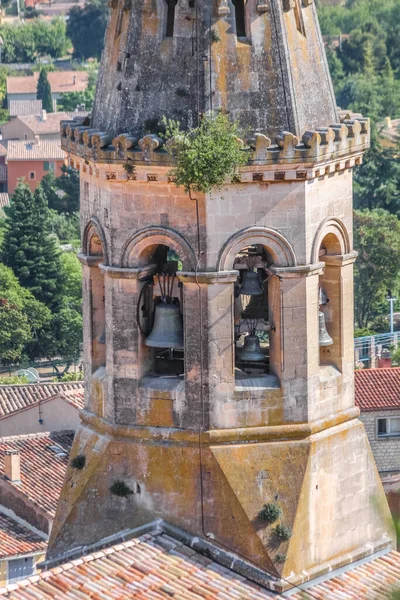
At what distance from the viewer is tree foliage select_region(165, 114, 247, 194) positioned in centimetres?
2773

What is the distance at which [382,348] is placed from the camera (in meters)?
82.9

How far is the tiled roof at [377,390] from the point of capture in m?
62.2

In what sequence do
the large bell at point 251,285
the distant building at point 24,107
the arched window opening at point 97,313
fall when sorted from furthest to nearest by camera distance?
the distant building at point 24,107 → the arched window opening at point 97,313 → the large bell at point 251,285

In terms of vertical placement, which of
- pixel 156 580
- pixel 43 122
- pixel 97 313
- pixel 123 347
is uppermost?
pixel 97 313

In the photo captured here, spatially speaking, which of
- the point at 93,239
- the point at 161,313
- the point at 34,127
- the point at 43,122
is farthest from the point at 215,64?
the point at 43,122

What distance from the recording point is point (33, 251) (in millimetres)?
104250

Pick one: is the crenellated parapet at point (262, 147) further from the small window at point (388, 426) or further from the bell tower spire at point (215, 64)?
the small window at point (388, 426)

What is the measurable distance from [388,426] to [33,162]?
77.7m

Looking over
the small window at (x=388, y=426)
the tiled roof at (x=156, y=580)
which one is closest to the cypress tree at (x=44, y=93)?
the small window at (x=388, y=426)

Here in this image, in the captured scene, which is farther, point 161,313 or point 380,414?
point 380,414

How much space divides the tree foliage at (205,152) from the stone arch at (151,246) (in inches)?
30.0

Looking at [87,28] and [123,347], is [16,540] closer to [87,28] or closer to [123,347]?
[123,347]

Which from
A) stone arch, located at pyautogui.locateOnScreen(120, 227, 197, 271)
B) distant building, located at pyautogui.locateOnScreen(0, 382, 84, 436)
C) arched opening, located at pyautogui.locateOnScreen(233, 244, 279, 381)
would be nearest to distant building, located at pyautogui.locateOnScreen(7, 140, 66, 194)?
distant building, located at pyautogui.locateOnScreen(0, 382, 84, 436)

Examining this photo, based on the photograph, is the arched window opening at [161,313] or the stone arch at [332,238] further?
the arched window opening at [161,313]
